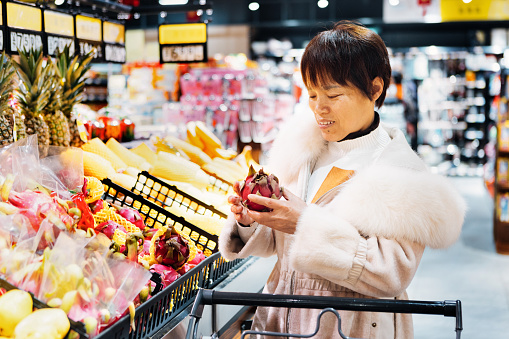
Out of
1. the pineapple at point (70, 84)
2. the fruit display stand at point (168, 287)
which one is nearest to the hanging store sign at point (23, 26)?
the pineapple at point (70, 84)

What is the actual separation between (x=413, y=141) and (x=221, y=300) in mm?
12887

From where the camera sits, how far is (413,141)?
537 inches

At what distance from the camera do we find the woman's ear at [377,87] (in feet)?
5.24

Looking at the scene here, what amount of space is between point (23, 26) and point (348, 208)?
9.02 feet

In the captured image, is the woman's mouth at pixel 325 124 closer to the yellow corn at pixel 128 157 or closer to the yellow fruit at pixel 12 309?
the yellow fruit at pixel 12 309

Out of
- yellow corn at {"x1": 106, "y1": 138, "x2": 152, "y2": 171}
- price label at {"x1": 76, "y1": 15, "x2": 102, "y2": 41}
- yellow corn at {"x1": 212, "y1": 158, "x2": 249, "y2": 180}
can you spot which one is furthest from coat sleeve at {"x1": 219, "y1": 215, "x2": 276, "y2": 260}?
price label at {"x1": 76, "y1": 15, "x2": 102, "y2": 41}

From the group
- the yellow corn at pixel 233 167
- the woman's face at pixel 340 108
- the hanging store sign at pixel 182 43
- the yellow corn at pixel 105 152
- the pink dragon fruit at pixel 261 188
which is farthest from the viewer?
the hanging store sign at pixel 182 43

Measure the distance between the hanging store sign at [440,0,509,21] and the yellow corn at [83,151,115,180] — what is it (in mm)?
6662

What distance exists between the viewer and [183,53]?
562cm

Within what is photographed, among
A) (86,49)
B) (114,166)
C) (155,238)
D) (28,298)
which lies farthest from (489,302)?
(28,298)

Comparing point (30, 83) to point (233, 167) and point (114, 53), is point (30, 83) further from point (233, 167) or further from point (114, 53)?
point (114, 53)

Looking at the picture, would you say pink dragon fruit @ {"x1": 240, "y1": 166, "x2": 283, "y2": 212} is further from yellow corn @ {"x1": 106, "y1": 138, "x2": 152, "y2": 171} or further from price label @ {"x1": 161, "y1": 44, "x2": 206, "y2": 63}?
price label @ {"x1": 161, "y1": 44, "x2": 206, "y2": 63}

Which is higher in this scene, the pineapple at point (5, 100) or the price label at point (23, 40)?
the price label at point (23, 40)

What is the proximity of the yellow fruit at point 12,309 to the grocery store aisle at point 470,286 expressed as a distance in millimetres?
2188
